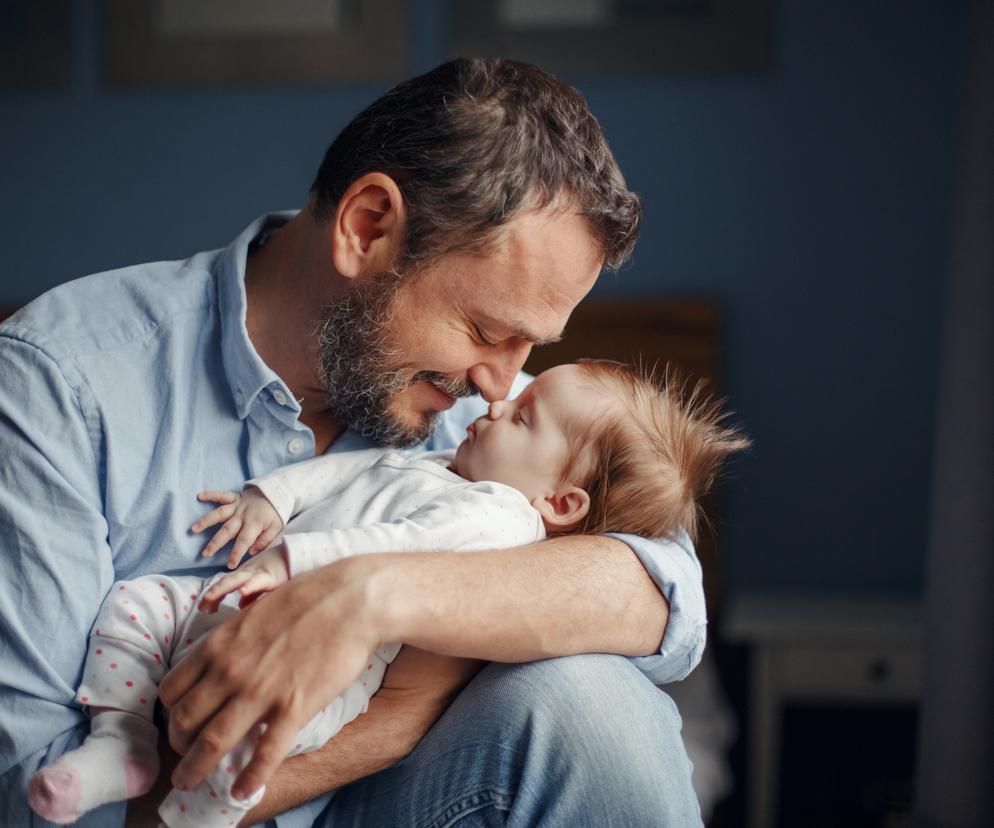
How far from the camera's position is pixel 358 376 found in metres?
1.42

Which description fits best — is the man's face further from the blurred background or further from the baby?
the blurred background

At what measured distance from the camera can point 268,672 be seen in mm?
1094

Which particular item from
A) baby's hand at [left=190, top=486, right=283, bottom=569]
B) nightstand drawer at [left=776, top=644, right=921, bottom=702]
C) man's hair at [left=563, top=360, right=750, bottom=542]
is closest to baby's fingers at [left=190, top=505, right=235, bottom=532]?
baby's hand at [left=190, top=486, right=283, bottom=569]

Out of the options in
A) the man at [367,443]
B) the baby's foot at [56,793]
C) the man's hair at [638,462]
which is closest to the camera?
the baby's foot at [56,793]

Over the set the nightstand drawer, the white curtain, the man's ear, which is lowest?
the nightstand drawer

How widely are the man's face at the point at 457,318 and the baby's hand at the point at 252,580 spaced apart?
313 mm

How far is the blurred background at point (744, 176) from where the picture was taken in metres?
2.92

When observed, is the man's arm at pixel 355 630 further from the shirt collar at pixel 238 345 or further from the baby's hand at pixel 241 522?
the shirt collar at pixel 238 345

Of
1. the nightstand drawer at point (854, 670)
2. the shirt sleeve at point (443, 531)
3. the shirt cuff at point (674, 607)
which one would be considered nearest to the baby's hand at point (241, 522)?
the shirt sleeve at point (443, 531)

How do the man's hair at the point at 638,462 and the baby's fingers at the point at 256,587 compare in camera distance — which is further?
the man's hair at the point at 638,462

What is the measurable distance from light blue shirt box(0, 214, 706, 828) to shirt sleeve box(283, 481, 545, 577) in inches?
6.3

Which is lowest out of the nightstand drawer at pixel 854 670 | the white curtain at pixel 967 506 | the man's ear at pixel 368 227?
the nightstand drawer at pixel 854 670

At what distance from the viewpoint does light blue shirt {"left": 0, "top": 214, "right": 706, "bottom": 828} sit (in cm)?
121

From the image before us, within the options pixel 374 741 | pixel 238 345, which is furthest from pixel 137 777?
pixel 238 345
